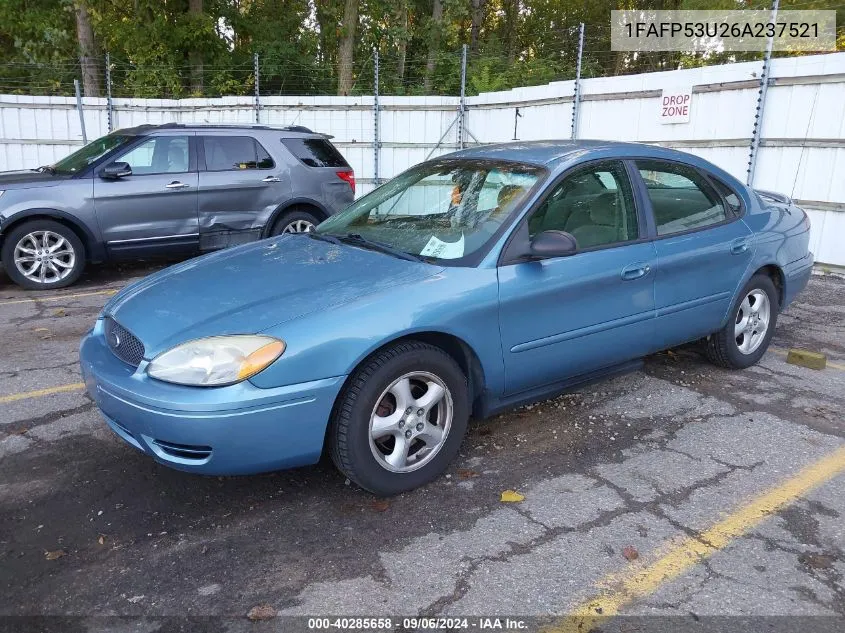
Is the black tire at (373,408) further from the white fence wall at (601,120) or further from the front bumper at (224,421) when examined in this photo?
the white fence wall at (601,120)

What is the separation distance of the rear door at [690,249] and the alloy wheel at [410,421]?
162 centimetres

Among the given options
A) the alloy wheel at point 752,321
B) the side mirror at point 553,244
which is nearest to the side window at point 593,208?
the side mirror at point 553,244

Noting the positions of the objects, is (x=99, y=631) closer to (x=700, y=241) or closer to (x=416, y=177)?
(x=416, y=177)

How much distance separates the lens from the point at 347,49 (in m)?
18.9

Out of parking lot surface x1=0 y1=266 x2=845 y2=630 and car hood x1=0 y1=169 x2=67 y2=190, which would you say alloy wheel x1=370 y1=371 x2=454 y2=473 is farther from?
car hood x1=0 y1=169 x2=67 y2=190

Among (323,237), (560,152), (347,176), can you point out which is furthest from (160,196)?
(560,152)

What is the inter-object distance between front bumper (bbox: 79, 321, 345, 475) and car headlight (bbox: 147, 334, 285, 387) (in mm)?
38

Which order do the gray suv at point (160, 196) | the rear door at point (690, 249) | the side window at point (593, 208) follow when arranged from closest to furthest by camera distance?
the side window at point (593, 208), the rear door at point (690, 249), the gray suv at point (160, 196)

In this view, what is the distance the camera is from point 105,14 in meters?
18.2

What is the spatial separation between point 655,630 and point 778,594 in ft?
1.85

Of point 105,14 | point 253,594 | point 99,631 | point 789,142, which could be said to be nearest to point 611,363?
point 253,594

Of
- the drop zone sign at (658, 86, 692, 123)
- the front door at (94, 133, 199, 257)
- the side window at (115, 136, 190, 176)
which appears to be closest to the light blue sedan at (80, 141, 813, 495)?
the front door at (94, 133, 199, 257)

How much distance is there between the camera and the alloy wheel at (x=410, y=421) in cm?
313

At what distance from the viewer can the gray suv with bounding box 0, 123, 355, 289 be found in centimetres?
738
